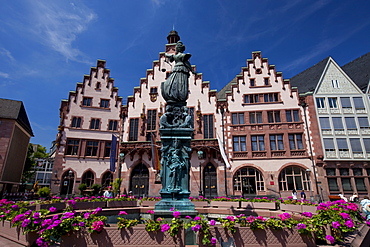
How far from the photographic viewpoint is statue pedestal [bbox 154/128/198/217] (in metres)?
9.17

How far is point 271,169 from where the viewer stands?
89.5ft

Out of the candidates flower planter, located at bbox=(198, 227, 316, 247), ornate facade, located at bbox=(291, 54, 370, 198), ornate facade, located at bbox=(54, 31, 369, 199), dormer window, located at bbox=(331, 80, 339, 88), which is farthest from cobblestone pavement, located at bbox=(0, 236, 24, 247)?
dormer window, located at bbox=(331, 80, 339, 88)

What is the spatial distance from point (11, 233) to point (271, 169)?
85.7ft

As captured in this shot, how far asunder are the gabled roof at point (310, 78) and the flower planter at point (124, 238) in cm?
3124

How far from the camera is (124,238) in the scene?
5414 millimetres

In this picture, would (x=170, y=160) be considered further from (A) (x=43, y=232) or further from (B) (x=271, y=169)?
(B) (x=271, y=169)

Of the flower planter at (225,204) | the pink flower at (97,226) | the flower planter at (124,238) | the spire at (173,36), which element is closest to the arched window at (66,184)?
the flower planter at (225,204)

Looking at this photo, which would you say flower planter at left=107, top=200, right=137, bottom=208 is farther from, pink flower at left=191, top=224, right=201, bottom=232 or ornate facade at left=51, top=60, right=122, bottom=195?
ornate facade at left=51, top=60, right=122, bottom=195

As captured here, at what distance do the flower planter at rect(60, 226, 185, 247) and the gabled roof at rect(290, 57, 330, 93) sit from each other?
103 ft

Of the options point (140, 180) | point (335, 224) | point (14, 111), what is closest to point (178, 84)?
point (335, 224)

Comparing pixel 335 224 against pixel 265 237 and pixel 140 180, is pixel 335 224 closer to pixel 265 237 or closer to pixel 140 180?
pixel 265 237

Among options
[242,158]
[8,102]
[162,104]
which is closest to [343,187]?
[242,158]

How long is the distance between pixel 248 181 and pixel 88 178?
71.7 ft

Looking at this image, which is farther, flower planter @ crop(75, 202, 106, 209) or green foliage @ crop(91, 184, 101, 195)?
green foliage @ crop(91, 184, 101, 195)
